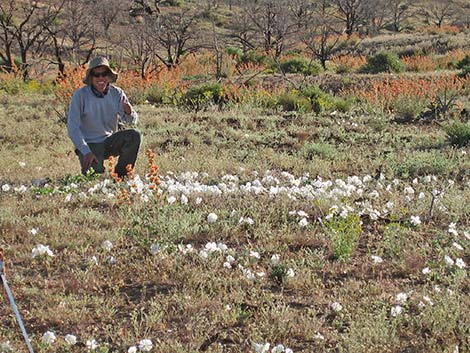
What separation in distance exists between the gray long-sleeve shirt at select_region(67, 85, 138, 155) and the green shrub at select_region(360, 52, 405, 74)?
12.6 m

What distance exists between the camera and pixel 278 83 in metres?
14.3

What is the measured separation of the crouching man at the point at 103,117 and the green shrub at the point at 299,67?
38.6 feet

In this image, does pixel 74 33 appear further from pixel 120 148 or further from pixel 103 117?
pixel 120 148

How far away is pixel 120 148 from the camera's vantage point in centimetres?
641

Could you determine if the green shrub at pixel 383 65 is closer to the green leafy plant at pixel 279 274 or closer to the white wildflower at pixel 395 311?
the green leafy plant at pixel 279 274

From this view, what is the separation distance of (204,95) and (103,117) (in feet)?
17.5

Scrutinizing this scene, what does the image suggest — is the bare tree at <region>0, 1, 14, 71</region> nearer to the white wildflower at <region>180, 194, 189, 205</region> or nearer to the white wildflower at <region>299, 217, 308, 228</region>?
the white wildflower at <region>180, 194, 189, 205</region>

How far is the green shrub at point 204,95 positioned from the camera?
11.5 meters

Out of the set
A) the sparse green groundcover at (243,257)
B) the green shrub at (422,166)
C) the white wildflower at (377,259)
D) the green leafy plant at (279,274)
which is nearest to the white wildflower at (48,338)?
the sparse green groundcover at (243,257)

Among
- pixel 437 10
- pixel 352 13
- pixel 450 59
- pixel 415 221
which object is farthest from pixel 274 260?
pixel 437 10

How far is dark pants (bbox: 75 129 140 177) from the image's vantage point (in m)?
6.34

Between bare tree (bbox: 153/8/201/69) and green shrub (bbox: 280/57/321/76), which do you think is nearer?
green shrub (bbox: 280/57/321/76)

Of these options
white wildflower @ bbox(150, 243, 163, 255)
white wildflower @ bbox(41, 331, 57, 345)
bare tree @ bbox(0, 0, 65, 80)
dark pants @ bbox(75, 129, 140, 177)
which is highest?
bare tree @ bbox(0, 0, 65, 80)

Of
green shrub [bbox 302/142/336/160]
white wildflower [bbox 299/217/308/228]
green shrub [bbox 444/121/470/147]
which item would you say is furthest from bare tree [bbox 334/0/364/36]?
white wildflower [bbox 299/217/308/228]
